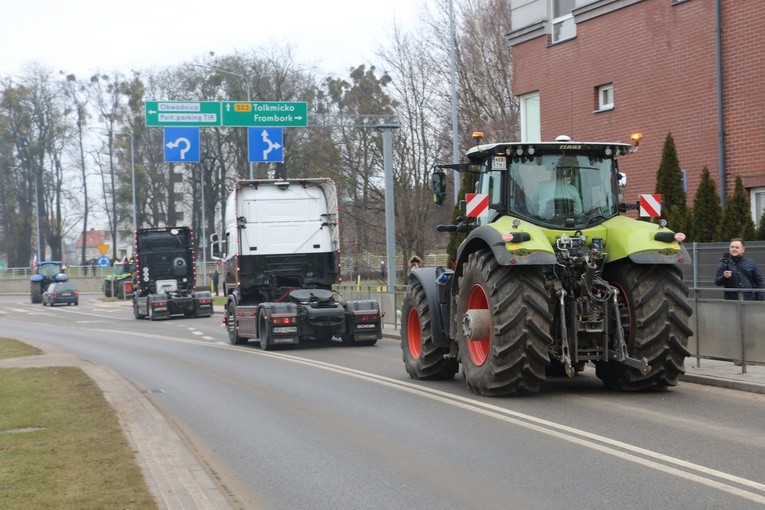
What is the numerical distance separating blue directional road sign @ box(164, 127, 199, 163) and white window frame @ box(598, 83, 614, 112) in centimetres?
1369

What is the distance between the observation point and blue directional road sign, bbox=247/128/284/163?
3497 cm

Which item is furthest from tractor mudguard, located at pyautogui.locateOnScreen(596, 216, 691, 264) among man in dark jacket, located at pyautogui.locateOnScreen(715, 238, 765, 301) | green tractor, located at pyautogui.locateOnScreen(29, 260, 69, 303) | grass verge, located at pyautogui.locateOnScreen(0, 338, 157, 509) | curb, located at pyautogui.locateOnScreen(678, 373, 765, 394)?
green tractor, located at pyautogui.locateOnScreen(29, 260, 69, 303)

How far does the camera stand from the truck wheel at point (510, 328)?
1220 cm

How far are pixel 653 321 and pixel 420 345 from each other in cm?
359

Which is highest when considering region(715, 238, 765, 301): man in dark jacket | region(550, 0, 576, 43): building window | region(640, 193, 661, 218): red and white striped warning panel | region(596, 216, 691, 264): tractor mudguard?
region(550, 0, 576, 43): building window

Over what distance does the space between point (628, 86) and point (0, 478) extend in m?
20.0

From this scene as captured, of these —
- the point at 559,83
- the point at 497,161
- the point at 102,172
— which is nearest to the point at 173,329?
the point at 559,83

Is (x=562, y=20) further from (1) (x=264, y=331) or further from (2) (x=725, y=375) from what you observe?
(2) (x=725, y=375)

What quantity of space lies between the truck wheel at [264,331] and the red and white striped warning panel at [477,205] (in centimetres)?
948

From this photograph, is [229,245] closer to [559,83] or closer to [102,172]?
[559,83]

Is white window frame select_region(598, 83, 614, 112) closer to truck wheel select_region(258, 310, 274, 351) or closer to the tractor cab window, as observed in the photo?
truck wheel select_region(258, 310, 274, 351)

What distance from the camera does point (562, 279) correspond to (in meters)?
12.7

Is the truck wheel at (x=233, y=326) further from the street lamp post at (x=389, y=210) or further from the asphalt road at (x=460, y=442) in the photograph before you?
the asphalt road at (x=460, y=442)

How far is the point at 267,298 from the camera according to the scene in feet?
82.1
